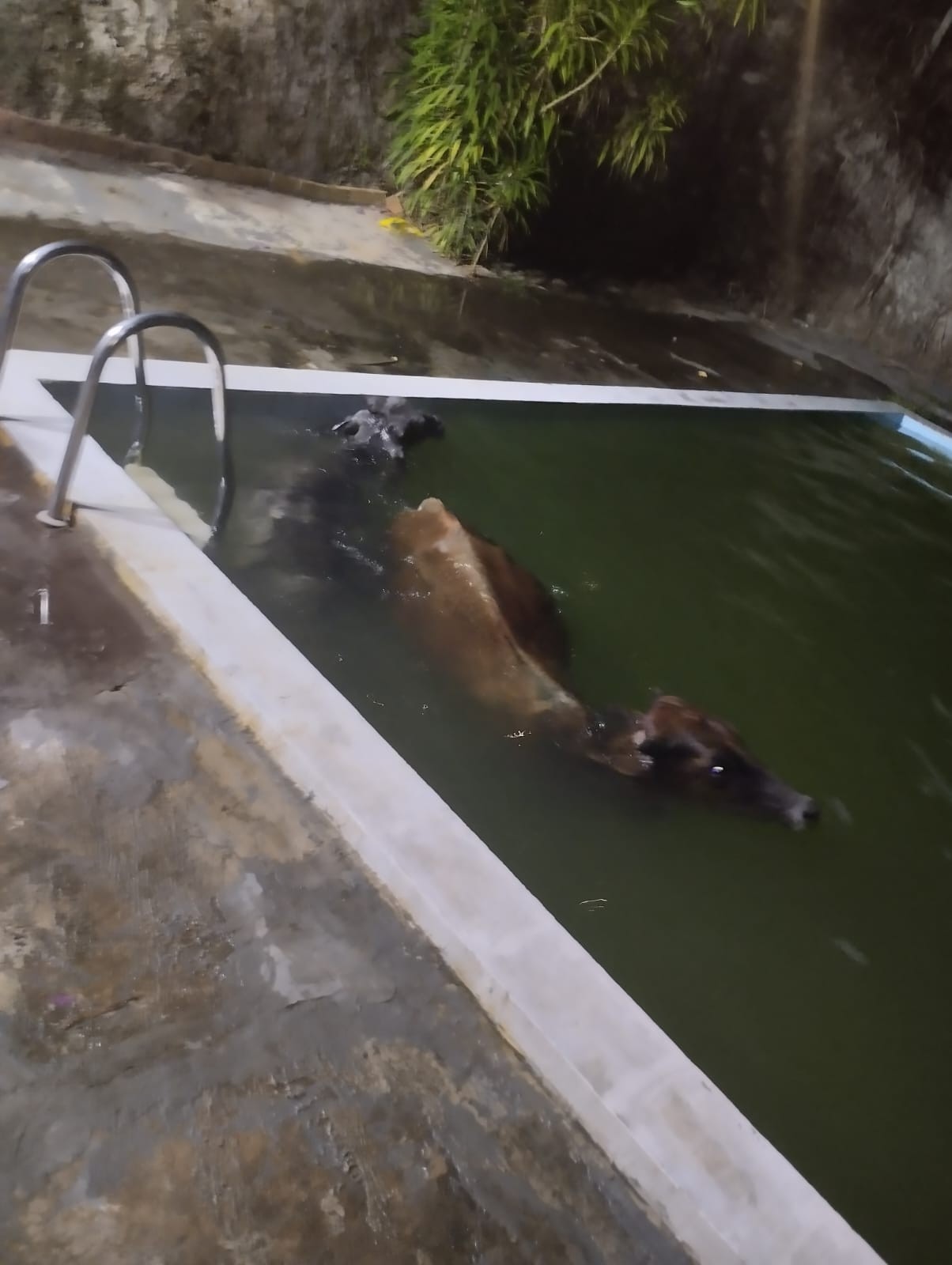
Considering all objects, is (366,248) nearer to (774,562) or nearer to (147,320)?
(774,562)

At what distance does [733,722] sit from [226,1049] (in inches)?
98.1

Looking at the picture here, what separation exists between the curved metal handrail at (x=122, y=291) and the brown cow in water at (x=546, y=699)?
45.6 inches

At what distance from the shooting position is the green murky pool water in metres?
2.55

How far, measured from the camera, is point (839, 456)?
6.59m

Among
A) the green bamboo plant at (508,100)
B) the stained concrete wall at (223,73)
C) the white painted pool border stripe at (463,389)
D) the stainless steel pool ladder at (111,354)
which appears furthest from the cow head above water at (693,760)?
the stained concrete wall at (223,73)

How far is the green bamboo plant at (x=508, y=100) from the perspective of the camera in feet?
22.4

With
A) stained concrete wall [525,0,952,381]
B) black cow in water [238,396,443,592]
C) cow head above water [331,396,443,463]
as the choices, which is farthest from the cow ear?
stained concrete wall [525,0,952,381]

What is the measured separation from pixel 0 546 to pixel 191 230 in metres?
4.21

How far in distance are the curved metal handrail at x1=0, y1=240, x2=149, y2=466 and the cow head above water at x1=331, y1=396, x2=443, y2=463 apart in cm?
92

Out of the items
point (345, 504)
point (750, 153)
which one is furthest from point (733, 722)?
point (750, 153)

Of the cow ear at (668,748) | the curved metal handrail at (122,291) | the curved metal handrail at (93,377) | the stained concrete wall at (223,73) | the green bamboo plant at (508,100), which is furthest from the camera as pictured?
the green bamboo plant at (508,100)

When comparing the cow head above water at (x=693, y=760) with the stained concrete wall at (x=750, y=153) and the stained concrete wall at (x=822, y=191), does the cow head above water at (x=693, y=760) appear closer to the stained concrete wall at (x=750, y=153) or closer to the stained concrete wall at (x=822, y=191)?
the stained concrete wall at (x=750, y=153)

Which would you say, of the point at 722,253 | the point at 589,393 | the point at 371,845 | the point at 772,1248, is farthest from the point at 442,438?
the point at 722,253

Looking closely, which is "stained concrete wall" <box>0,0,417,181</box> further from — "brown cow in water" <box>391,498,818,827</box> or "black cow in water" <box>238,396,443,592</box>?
"brown cow in water" <box>391,498,818,827</box>
